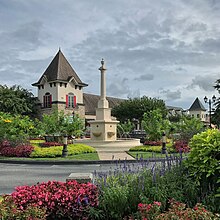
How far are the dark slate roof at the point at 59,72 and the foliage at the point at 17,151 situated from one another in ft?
113

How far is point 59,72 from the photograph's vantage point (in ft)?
181

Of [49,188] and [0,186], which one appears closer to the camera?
[49,188]

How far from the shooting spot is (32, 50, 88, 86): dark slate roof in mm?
54938

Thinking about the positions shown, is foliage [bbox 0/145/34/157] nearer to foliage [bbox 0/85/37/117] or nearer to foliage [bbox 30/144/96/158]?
foliage [bbox 30/144/96/158]

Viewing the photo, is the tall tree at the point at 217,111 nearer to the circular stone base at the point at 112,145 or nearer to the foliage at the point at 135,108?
the foliage at the point at 135,108

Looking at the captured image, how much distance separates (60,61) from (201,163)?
53260mm

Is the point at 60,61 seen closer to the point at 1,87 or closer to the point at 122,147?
the point at 1,87

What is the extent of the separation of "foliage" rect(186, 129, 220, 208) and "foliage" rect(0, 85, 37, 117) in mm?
47984

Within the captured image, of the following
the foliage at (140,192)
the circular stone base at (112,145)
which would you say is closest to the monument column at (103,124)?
the circular stone base at (112,145)

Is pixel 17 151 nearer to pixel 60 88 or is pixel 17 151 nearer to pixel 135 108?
pixel 60 88

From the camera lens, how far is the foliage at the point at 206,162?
5421mm

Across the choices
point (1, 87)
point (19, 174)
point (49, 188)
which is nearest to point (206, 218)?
point (49, 188)

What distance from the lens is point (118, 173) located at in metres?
A: 6.34

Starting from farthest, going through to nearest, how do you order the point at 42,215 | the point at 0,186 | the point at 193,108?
the point at 193,108
the point at 0,186
the point at 42,215
